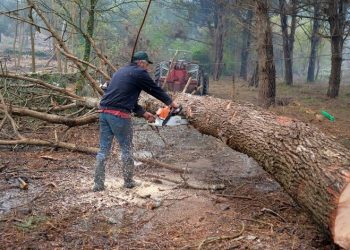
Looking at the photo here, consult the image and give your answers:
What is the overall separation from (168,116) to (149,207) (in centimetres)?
130

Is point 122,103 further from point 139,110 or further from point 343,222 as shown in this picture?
point 343,222

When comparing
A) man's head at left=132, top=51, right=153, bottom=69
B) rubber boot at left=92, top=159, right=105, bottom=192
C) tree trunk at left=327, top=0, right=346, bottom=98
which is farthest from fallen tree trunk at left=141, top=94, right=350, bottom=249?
tree trunk at left=327, top=0, right=346, bottom=98

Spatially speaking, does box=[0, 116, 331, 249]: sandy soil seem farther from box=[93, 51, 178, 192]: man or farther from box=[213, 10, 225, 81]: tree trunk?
box=[213, 10, 225, 81]: tree trunk

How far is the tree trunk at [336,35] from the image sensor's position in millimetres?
13320

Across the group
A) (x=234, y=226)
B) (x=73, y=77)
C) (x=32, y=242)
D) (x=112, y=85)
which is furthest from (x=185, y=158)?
(x=73, y=77)

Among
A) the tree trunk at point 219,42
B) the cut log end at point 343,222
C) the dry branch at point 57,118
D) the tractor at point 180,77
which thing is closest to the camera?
the cut log end at point 343,222

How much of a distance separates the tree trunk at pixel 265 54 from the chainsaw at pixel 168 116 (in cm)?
498

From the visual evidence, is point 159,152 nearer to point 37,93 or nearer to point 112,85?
point 112,85

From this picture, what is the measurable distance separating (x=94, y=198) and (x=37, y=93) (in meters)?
3.89

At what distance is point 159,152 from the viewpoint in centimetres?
662

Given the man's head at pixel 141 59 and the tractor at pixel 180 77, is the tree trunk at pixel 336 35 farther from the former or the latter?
the man's head at pixel 141 59

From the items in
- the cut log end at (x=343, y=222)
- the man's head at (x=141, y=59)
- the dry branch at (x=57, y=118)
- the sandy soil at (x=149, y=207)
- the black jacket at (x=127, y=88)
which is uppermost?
the man's head at (x=141, y=59)

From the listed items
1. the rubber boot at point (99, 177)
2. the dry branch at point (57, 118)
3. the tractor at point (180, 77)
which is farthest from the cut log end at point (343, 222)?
the tractor at point (180, 77)

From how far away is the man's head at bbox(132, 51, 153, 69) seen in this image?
4703 mm
